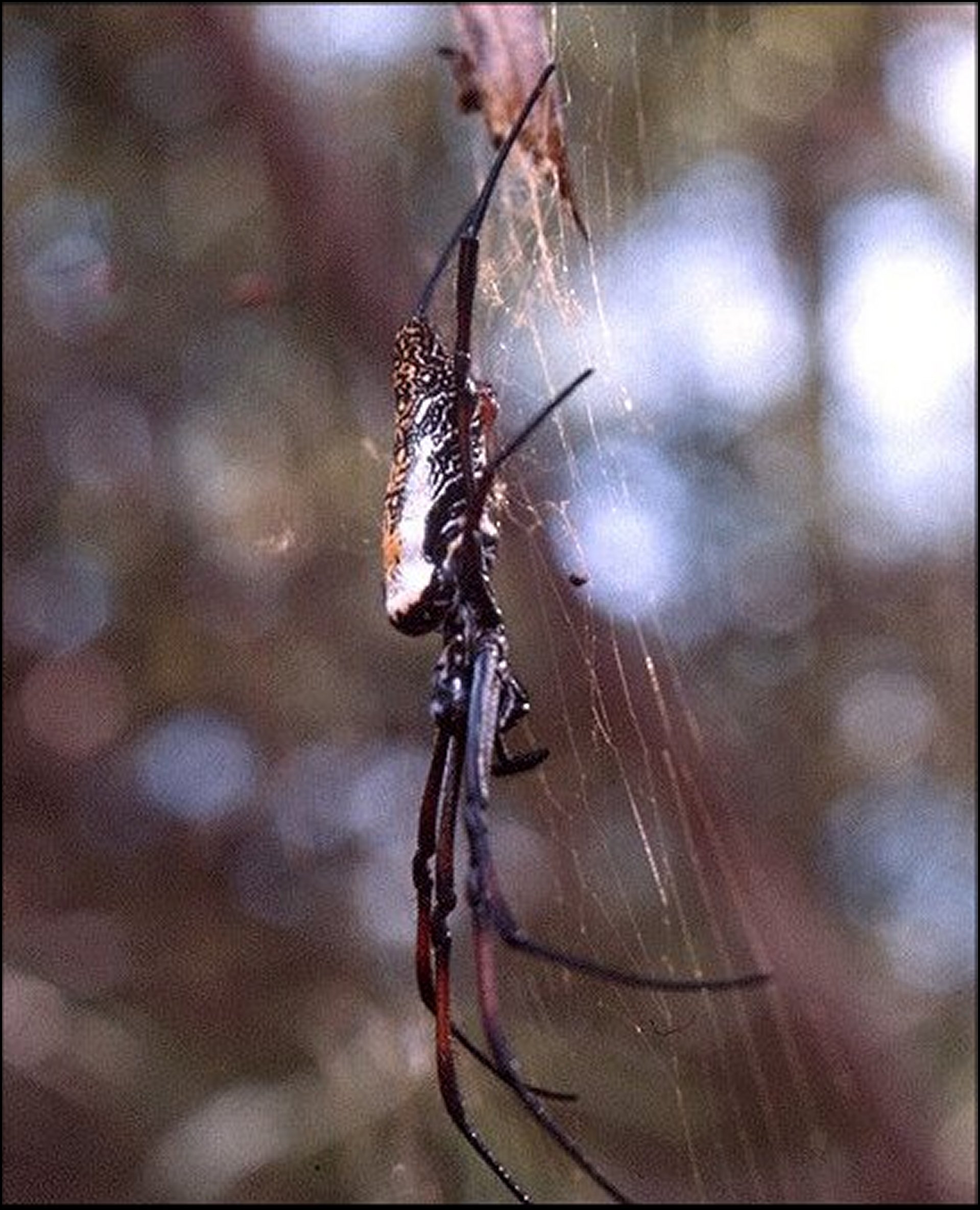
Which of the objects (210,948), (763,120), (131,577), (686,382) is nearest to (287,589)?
(131,577)

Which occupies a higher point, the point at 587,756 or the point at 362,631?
the point at 362,631

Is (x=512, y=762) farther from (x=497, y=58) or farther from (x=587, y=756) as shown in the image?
(x=497, y=58)

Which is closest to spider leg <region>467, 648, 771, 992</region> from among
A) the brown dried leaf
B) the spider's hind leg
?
the spider's hind leg

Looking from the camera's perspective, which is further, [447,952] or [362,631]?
[362,631]

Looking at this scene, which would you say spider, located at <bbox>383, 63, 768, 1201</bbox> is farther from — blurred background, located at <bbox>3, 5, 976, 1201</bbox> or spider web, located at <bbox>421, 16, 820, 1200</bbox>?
blurred background, located at <bbox>3, 5, 976, 1201</bbox>

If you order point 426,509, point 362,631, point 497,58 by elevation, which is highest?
point 362,631

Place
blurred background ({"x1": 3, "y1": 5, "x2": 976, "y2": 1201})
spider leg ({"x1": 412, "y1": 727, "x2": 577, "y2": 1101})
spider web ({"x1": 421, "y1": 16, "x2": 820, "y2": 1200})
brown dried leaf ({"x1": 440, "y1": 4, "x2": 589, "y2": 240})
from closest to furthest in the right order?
1. spider leg ({"x1": 412, "y1": 727, "x2": 577, "y2": 1101})
2. spider web ({"x1": 421, "y1": 16, "x2": 820, "y2": 1200})
3. brown dried leaf ({"x1": 440, "y1": 4, "x2": 589, "y2": 240})
4. blurred background ({"x1": 3, "y1": 5, "x2": 976, "y2": 1201})

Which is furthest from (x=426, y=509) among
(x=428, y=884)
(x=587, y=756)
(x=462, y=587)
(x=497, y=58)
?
(x=497, y=58)
